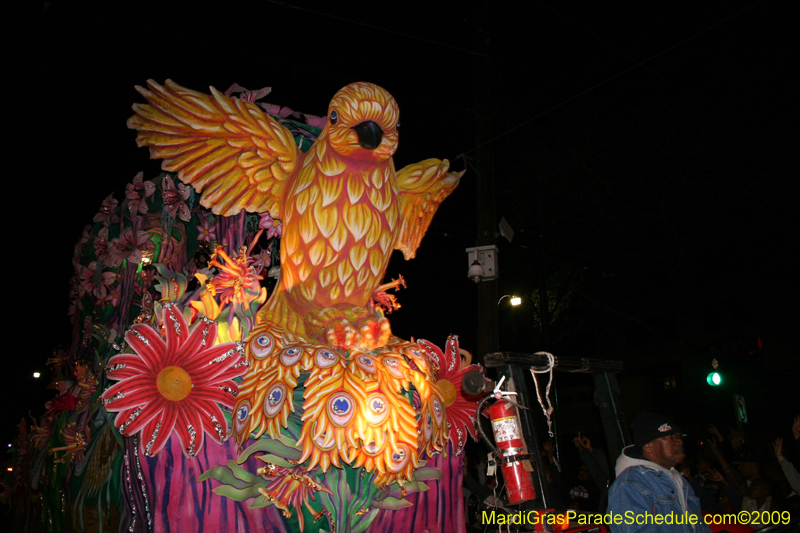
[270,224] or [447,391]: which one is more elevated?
[270,224]

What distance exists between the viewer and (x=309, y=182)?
184 inches

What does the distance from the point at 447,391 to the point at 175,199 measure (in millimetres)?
2856

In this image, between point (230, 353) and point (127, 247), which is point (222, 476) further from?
point (127, 247)

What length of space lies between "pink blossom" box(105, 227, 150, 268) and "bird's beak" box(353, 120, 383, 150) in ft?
8.02

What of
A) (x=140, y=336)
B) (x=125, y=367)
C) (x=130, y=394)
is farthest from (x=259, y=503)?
(x=140, y=336)

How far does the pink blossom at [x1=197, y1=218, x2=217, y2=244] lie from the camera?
16.9 feet

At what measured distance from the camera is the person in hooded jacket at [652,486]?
3.27 metres

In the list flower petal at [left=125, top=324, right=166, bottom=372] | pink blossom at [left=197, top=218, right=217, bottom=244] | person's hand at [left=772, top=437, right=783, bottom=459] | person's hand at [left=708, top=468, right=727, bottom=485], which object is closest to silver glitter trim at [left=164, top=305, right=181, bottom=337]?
flower petal at [left=125, top=324, right=166, bottom=372]

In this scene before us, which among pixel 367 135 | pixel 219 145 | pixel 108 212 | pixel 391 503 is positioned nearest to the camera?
pixel 391 503

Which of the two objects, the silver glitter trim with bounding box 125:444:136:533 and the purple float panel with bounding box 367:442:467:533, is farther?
the purple float panel with bounding box 367:442:467:533

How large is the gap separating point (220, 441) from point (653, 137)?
34.9 feet

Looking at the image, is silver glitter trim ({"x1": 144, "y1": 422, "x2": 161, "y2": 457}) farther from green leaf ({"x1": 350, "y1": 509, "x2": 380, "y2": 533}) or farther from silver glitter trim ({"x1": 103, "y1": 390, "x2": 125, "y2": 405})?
green leaf ({"x1": 350, "y1": 509, "x2": 380, "y2": 533})

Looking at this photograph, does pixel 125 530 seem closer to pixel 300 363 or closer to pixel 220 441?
pixel 220 441

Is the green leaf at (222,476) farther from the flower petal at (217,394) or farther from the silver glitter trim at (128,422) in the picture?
the silver glitter trim at (128,422)
